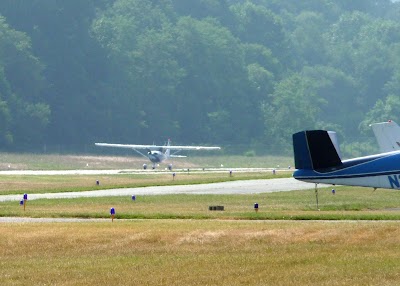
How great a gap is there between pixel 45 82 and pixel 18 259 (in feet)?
390

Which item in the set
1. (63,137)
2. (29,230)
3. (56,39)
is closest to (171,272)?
(29,230)

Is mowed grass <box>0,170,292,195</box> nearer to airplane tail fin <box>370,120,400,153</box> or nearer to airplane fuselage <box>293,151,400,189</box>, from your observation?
airplane tail fin <box>370,120,400,153</box>

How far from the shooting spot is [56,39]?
508ft

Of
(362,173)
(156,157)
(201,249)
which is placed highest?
(156,157)

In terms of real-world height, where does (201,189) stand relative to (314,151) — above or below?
above

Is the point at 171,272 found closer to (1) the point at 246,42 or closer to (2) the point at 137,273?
(2) the point at 137,273

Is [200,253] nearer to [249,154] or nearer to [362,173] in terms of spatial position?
Answer: [362,173]

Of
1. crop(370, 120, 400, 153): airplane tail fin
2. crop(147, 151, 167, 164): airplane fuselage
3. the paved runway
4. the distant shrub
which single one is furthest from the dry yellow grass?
the distant shrub

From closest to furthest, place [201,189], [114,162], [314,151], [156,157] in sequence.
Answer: [314,151] < [201,189] < [156,157] < [114,162]

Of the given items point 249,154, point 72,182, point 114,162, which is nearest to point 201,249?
point 72,182

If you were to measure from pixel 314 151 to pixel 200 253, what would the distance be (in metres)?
16.4

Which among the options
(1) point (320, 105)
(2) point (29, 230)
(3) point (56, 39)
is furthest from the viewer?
(1) point (320, 105)

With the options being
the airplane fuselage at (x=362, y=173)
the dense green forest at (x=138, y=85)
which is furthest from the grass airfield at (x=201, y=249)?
the dense green forest at (x=138, y=85)

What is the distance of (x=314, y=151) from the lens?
45.8m
